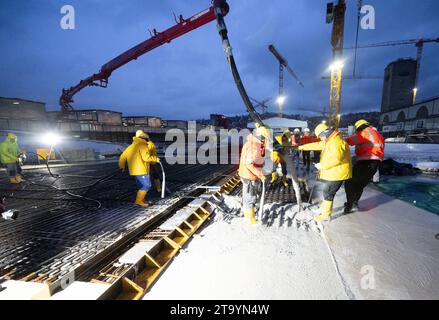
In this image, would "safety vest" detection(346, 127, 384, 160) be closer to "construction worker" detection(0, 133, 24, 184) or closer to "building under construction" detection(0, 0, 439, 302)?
"building under construction" detection(0, 0, 439, 302)

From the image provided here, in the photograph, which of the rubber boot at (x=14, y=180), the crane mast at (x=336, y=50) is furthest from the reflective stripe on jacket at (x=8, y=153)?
the crane mast at (x=336, y=50)

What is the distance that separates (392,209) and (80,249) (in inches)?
200

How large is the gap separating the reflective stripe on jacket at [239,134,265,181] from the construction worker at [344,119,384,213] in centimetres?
177

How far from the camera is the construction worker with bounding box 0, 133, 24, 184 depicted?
221 inches

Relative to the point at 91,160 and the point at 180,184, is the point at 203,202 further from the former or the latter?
the point at 91,160

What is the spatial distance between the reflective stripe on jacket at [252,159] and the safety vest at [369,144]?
74.2 inches

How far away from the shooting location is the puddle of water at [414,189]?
13.2ft

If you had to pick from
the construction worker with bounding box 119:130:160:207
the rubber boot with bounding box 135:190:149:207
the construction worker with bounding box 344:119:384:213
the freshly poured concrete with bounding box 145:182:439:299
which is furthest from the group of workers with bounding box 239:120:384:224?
A: the rubber boot with bounding box 135:190:149:207

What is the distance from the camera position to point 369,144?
11.3 feet

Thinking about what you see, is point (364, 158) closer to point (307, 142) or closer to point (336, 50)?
point (307, 142)

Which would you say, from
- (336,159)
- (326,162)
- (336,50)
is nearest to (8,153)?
(326,162)

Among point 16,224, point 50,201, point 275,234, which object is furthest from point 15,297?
point 50,201

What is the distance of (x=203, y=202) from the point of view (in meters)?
4.00

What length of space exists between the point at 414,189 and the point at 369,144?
117 inches
